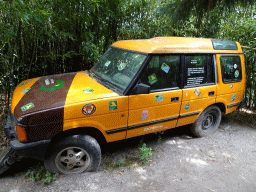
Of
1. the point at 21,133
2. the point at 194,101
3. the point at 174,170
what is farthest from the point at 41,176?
the point at 194,101

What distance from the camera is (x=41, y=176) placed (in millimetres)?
2621

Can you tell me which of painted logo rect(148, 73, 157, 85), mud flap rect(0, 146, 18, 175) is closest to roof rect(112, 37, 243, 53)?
painted logo rect(148, 73, 157, 85)

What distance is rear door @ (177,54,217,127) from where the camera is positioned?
125 inches

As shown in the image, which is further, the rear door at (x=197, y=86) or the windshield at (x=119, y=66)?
the rear door at (x=197, y=86)

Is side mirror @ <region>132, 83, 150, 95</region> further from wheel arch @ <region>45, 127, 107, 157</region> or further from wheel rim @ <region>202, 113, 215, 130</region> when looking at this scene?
wheel rim @ <region>202, 113, 215, 130</region>

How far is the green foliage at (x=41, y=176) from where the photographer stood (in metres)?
2.49

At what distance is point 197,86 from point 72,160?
89.5 inches

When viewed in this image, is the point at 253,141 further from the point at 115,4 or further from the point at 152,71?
the point at 115,4

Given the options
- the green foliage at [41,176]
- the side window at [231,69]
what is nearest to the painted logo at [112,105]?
the green foliage at [41,176]

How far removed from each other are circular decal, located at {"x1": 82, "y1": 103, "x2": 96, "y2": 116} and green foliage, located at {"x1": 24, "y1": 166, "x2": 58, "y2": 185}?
96 cm

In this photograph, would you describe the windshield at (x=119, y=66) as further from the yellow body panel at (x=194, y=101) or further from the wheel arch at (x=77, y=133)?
the yellow body panel at (x=194, y=101)

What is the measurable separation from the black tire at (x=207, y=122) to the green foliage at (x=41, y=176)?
2.58 m

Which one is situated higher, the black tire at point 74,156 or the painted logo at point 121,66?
the painted logo at point 121,66

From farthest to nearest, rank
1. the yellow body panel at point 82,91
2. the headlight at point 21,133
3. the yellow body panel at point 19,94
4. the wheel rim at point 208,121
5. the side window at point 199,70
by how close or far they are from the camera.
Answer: the wheel rim at point 208,121 → the side window at point 199,70 → the yellow body panel at point 19,94 → the yellow body panel at point 82,91 → the headlight at point 21,133
